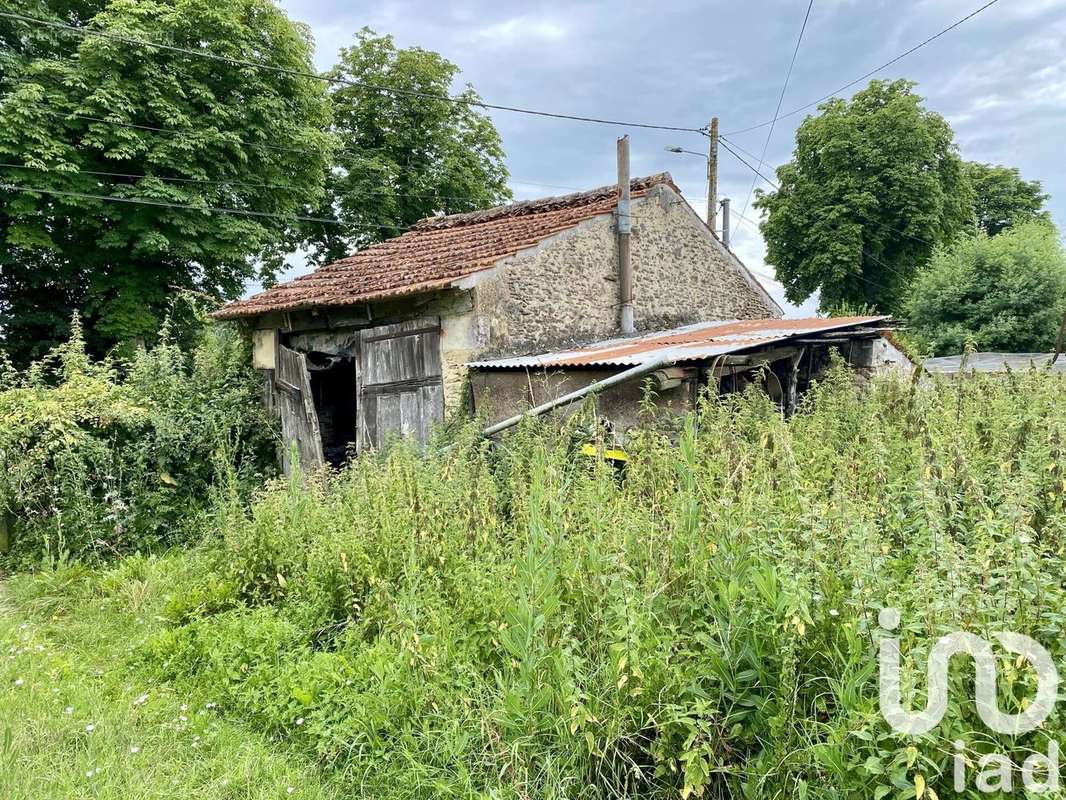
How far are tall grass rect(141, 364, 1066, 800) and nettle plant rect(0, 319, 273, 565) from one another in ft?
8.86

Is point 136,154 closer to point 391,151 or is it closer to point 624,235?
point 391,151

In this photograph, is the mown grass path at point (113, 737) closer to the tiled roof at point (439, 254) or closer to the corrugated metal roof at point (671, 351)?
the corrugated metal roof at point (671, 351)

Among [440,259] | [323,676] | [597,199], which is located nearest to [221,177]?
[440,259]

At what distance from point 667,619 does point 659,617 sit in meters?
0.05

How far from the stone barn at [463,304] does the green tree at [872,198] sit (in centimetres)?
1413

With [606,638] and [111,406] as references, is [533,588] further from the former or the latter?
[111,406]

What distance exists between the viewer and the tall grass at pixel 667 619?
185 centimetres

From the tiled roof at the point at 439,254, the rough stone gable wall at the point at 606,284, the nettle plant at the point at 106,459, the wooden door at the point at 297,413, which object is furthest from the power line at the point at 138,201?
the rough stone gable wall at the point at 606,284

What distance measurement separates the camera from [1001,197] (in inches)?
1175

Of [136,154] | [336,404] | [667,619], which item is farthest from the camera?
[136,154]

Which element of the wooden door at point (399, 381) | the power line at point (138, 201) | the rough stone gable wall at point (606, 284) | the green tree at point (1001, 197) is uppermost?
the green tree at point (1001, 197)

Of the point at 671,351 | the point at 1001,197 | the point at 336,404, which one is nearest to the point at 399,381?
the point at 336,404

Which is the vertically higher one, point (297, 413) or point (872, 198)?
point (872, 198)

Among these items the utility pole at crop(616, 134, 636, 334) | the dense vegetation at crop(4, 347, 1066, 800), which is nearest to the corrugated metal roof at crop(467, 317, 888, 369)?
the utility pole at crop(616, 134, 636, 334)
